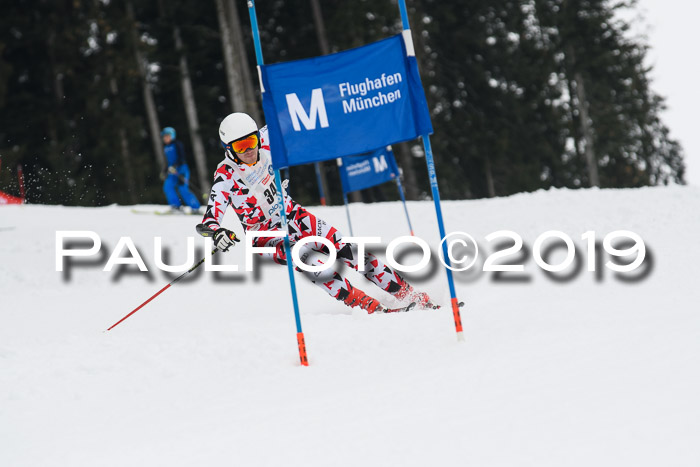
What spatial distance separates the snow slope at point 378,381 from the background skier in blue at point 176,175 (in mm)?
5796

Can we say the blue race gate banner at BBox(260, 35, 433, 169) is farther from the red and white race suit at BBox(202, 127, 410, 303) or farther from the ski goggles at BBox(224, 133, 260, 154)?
the red and white race suit at BBox(202, 127, 410, 303)

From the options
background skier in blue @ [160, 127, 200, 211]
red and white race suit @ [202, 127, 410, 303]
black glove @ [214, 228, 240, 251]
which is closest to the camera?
black glove @ [214, 228, 240, 251]

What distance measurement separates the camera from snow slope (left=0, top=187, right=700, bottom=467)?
259 centimetres

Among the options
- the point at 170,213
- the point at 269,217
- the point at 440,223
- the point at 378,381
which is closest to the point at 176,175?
the point at 170,213

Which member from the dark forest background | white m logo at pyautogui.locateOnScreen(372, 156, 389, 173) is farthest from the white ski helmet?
the dark forest background

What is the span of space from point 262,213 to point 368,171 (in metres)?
5.18

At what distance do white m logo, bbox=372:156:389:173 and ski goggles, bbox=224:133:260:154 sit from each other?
5464 millimetres

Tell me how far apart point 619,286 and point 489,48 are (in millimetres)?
22779

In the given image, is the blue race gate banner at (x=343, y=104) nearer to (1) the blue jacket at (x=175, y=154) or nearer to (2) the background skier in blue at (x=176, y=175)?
(2) the background skier in blue at (x=176, y=175)

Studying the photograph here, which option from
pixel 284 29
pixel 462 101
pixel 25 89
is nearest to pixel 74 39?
pixel 25 89

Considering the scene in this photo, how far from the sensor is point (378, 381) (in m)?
3.50

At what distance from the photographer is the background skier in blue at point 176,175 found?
12250 millimetres

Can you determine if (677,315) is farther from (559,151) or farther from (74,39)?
(559,151)

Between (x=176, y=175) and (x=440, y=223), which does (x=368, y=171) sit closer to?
(x=176, y=175)
